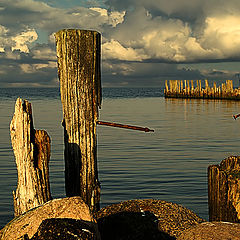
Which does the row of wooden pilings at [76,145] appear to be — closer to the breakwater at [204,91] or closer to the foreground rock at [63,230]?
the foreground rock at [63,230]

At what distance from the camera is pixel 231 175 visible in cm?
623

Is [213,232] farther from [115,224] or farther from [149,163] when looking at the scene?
[149,163]

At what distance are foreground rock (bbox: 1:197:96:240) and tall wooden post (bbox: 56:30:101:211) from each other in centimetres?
145

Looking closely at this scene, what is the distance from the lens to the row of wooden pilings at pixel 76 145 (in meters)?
6.15

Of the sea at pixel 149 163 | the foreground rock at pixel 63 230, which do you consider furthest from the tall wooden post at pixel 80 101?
the sea at pixel 149 163

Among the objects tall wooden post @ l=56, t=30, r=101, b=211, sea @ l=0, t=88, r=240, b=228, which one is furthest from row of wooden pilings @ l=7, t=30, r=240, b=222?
sea @ l=0, t=88, r=240, b=228

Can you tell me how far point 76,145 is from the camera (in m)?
6.52

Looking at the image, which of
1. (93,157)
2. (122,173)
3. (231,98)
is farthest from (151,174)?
(231,98)

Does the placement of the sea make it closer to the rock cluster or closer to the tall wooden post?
the tall wooden post

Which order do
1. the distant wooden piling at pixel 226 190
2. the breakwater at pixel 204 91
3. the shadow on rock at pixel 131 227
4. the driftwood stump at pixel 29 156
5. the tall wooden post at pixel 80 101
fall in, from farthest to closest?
the breakwater at pixel 204 91, the tall wooden post at pixel 80 101, the distant wooden piling at pixel 226 190, the driftwood stump at pixel 29 156, the shadow on rock at pixel 131 227

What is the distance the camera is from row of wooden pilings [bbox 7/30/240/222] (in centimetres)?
615

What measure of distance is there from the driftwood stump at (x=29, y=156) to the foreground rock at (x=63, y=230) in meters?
1.61

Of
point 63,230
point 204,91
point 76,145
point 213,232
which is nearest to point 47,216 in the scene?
point 63,230

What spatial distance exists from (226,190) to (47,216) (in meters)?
2.75
